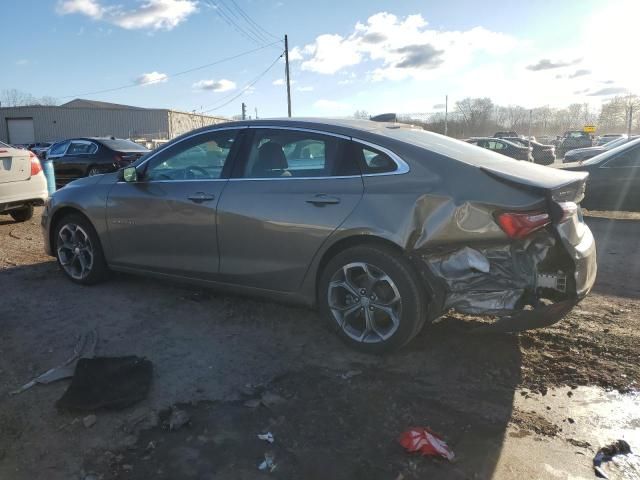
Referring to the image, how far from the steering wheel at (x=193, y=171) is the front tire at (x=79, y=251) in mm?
1253

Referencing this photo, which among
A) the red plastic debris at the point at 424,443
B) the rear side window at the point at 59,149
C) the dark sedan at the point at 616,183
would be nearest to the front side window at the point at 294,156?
the red plastic debris at the point at 424,443

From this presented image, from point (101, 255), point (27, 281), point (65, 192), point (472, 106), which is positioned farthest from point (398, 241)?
point (472, 106)

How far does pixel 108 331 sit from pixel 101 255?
123cm

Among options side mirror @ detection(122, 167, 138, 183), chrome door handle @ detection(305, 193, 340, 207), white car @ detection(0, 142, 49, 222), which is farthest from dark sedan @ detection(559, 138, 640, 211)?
white car @ detection(0, 142, 49, 222)

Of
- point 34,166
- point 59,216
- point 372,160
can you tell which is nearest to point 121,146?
point 34,166

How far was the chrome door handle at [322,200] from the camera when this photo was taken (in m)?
3.68

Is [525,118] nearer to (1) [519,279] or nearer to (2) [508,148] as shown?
(2) [508,148]

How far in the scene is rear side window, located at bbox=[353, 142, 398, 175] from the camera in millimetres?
3615

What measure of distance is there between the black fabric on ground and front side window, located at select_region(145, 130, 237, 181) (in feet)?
5.33

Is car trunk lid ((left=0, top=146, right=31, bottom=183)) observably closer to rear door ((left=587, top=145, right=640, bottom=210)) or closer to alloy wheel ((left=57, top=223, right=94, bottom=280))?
alloy wheel ((left=57, top=223, right=94, bottom=280))

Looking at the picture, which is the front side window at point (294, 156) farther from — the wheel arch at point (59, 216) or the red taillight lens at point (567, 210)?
the wheel arch at point (59, 216)

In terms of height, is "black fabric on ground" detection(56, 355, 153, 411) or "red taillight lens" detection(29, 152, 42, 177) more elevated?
"red taillight lens" detection(29, 152, 42, 177)

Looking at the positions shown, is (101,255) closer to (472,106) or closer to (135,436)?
(135,436)

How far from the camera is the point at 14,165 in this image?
809 centimetres
